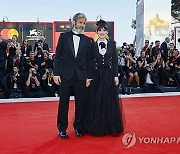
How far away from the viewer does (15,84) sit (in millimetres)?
8688

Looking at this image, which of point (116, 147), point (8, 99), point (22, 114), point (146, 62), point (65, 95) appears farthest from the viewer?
point (146, 62)

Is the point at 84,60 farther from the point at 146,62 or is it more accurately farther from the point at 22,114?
the point at 146,62

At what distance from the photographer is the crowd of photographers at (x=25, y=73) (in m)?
8.70

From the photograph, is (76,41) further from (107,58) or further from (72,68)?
(107,58)

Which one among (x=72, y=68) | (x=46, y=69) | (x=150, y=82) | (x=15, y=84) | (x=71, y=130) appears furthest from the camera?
(x=150, y=82)

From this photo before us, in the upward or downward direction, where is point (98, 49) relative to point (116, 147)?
upward

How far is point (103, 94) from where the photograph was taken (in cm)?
444

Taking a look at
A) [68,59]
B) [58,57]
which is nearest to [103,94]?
[68,59]

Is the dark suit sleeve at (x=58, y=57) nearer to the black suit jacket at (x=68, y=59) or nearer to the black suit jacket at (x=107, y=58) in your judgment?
the black suit jacket at (x=68, y=59)

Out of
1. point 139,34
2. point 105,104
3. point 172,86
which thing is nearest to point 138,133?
point 105,104

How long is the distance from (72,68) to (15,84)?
4.77 m

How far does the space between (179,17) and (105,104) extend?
2808 centimetres

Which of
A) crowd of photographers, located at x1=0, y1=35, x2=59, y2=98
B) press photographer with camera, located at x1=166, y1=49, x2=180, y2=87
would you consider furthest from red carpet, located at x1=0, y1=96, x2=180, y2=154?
press photographer with camera, located at x1=166, y1=49, x2=180, y2=87

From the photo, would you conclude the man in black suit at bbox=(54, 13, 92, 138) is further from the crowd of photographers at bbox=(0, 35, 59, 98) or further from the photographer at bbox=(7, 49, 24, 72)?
the photographer at bbox=(7, 49, 24, 72)
